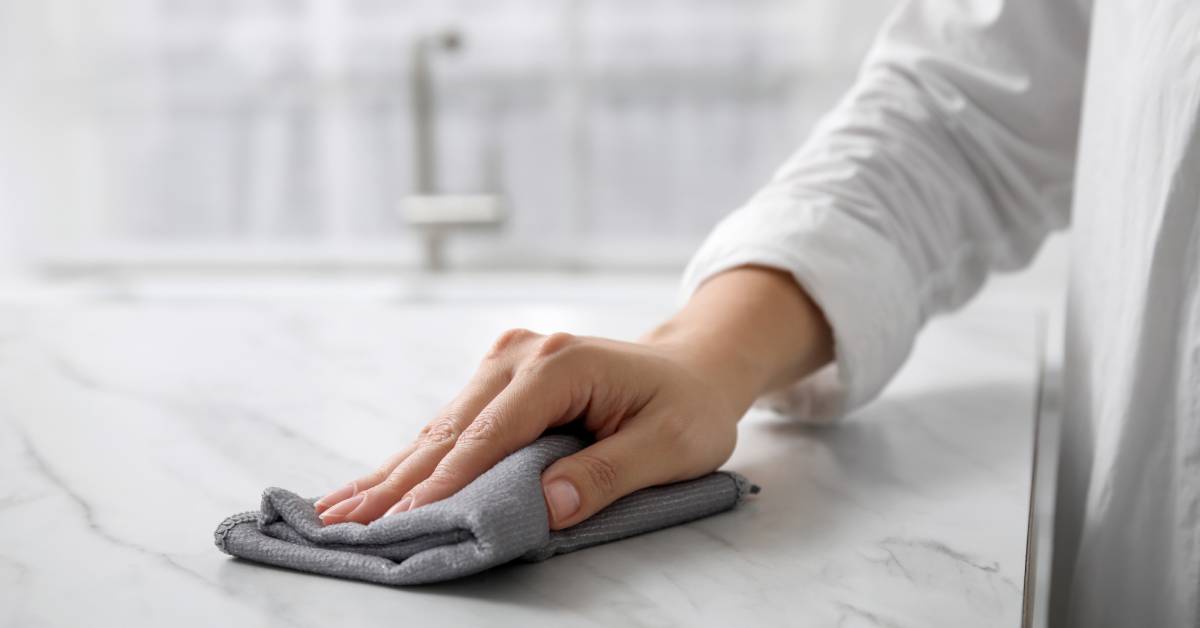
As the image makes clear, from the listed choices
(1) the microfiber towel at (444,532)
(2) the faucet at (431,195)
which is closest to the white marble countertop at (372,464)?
(1) the microfiber towel at (444,532)

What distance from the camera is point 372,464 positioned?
24.2 inches

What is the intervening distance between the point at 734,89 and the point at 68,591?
1.76 metres

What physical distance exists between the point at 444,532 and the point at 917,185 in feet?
1.50

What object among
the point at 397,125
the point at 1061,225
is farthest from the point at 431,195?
the point at 1061,225

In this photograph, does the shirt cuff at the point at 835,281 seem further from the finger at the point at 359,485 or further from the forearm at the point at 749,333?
the finger at the point at 359,485

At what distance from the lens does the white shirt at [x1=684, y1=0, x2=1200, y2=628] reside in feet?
1.83

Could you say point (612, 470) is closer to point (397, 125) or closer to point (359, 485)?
point (359, 485)

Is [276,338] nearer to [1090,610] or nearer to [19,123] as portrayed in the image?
[1090,610]

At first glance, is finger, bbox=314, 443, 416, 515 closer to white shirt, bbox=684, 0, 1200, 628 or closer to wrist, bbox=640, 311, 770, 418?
wrist, bbox=640, 311, 770, 418

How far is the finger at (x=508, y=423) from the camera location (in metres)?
0.49

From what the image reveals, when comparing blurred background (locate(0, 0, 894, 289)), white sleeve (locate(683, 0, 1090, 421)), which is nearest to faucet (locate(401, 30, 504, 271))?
blurred background (locate(0, 0, 894, 289))

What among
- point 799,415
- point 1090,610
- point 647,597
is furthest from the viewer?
point 799,415

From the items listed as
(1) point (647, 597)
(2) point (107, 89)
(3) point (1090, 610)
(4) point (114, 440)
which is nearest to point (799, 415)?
(3) point (1090, 610)

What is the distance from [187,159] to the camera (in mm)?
2229
